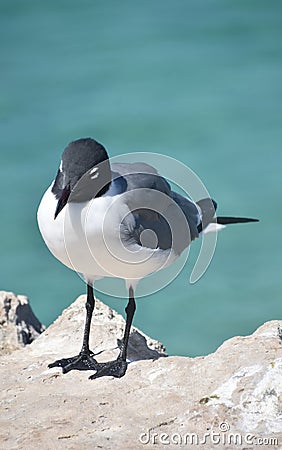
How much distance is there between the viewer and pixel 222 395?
2629mm

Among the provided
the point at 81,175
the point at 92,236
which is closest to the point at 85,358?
the point at 92,236

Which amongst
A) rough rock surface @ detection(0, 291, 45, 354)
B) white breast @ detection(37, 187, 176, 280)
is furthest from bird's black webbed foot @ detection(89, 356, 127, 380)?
rough rock surface @ detection(0, 291, 45, 354)

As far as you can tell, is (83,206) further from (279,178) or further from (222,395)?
(279,178)

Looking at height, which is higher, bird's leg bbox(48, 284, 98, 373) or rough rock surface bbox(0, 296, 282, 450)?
rough rock surface bbox(0, 296, 282, 450)

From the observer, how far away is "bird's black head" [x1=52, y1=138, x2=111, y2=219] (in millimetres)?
2932

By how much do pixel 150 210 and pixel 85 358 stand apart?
567 mm

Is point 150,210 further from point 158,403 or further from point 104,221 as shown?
point 158,403

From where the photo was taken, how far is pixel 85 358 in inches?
127

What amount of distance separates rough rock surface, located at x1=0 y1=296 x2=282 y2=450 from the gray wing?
42 centimetres

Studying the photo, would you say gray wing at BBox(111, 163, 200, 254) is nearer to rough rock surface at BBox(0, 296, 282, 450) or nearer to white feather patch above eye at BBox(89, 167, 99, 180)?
white feather patch above eye at BBox(89, 167, 99, 180)

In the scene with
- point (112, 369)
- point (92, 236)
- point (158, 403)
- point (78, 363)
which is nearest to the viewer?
point (158, 403)

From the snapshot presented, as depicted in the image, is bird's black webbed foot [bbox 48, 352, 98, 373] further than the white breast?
Yes

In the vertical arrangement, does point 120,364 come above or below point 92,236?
below

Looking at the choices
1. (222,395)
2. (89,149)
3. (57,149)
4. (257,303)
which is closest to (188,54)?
(57,149)
